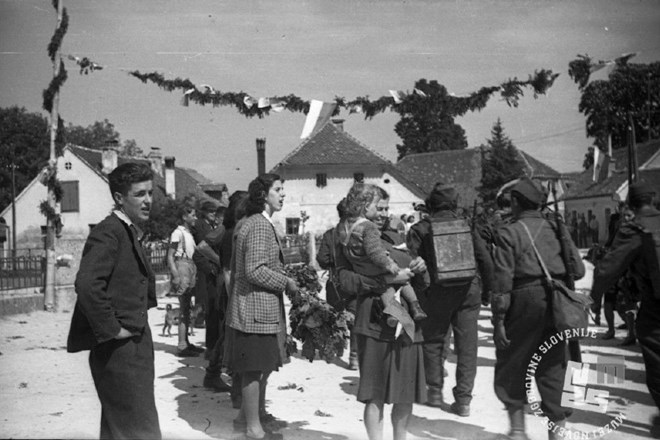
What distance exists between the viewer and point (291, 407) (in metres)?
6.35

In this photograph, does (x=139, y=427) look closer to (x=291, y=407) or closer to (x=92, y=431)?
(x=92, y=431)

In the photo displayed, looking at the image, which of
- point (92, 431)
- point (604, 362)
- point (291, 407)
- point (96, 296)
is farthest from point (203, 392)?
point (604, 362)

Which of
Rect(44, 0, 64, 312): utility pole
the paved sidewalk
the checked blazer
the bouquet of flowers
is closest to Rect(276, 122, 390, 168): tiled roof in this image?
Rect(44, 0, 64, 312): utility pole

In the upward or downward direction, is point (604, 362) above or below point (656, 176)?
below

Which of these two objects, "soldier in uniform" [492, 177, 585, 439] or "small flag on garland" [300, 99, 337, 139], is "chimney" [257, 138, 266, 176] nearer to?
"small flag on garland" [300, 99, 337, 139]

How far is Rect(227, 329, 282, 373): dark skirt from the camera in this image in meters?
5.00

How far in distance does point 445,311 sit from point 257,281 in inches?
84.5

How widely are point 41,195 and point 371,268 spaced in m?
41.8

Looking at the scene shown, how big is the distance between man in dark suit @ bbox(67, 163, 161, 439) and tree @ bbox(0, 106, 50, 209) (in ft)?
157

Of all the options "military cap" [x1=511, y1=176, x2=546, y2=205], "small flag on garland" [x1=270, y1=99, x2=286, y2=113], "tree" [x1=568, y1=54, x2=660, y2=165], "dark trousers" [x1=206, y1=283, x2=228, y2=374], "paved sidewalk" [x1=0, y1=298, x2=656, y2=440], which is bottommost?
"paved sidewalk" [x1=0, y1=298, x2=656, y2=440]

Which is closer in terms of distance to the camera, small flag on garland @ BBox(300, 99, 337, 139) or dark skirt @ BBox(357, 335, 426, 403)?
dark skirt @ BBox(357, 335, 426, 403)

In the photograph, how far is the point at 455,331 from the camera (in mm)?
6488

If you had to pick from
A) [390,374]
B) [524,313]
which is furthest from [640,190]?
[390,374]

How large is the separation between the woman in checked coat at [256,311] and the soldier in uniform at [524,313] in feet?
5.36
